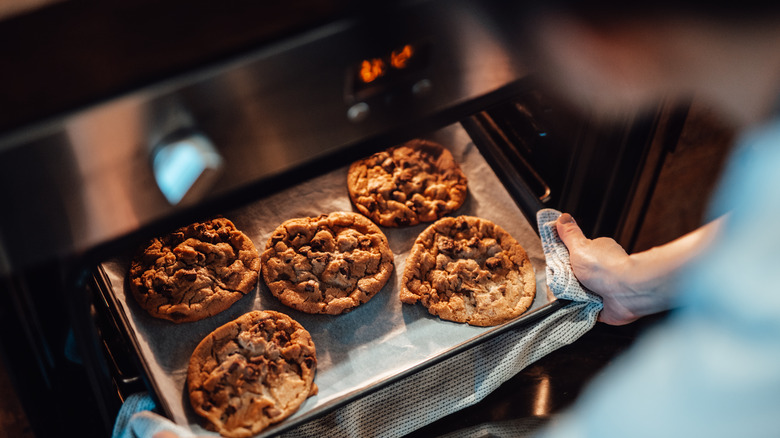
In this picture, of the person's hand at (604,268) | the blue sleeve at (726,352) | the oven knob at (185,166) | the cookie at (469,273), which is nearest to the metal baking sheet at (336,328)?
the cookie at (469,273)

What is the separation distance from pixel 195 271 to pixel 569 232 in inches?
36.3

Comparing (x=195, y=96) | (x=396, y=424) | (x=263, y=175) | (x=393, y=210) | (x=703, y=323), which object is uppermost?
(x=195, y=96)

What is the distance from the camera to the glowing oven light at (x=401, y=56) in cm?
93

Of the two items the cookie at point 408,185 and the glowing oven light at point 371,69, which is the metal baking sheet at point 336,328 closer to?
the cookie at point 408,185

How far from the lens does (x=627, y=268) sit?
1492mm

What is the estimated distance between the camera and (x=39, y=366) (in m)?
1.16

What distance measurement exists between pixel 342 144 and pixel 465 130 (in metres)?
1.14

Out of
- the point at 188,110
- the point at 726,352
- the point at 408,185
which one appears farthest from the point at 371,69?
the point at 408,185

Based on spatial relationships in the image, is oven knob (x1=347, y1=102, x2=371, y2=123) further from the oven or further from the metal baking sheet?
the metal baking sheet

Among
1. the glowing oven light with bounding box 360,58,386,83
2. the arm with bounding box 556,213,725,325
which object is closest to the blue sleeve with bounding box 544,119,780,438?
the arm with bounding box 556,213,725,325

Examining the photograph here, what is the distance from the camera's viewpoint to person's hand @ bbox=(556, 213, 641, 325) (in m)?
1.52

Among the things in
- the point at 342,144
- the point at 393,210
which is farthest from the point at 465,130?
the point at 342,144

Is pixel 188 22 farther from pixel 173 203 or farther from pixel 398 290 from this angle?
pixel 398 290

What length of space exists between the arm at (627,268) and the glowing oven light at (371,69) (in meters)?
0.82
